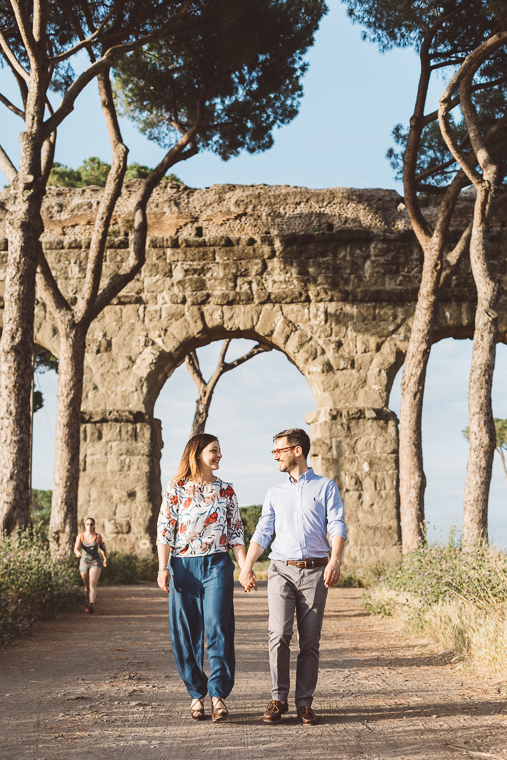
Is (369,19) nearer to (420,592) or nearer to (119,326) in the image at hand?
(119,326)

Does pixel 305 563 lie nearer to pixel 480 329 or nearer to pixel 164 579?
pixel 164 579

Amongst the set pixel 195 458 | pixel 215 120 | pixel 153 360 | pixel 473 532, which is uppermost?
pixel 215 120

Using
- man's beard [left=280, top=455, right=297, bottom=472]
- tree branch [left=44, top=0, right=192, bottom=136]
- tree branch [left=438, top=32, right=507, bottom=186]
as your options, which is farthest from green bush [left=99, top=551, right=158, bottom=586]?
man's beard [left=280, top=455, right=297, bottom=472]

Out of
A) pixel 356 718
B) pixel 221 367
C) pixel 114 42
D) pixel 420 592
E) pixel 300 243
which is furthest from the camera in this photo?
pixel 221 367

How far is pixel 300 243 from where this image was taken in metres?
13.0

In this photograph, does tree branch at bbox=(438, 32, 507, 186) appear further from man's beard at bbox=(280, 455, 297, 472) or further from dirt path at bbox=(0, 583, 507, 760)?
man's beard at bbox=(280, 455, 297, 472)

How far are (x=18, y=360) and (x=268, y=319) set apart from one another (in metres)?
5.28

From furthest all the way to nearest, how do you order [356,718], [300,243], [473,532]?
[300,243]
[473,532]
[356,718]

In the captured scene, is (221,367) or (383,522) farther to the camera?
(221,367)

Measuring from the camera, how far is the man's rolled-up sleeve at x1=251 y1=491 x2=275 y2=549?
4.14m

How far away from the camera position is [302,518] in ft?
13.5

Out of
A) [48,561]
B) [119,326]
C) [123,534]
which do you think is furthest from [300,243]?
[48,561]

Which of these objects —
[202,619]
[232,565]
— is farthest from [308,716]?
[232,565]

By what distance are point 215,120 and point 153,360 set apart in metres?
4.26
